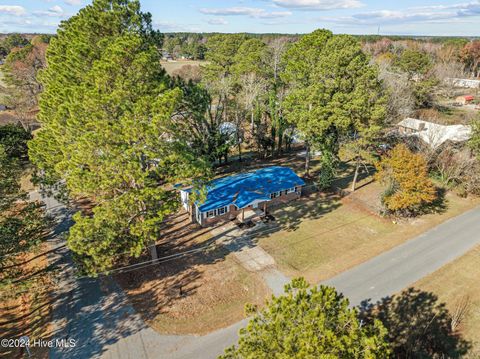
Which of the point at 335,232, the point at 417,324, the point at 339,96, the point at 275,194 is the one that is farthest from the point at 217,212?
the point at 417,324

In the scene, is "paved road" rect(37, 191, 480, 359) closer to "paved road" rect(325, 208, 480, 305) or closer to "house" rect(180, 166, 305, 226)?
"paved road" rect(325, 208, 480, 305)

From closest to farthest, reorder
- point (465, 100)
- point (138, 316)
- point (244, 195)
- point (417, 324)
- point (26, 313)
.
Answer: point (417, 324)
point (138, 316)
point (26, 313)
point (244, 195)
point (465, 100)

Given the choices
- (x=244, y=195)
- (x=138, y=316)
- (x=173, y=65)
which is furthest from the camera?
(x=173, y=65)

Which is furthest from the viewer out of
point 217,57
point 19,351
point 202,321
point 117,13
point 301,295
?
point 217,57

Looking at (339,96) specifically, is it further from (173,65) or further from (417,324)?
(173,65)

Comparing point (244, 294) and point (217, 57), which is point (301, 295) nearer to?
point (244, 294)

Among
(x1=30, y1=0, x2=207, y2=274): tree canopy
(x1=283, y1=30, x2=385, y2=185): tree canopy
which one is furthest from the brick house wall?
(x1=30, y1=0, x2=207, y2=274): tree canopy

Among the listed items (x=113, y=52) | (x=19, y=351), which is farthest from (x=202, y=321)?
(x=113, y=52)
